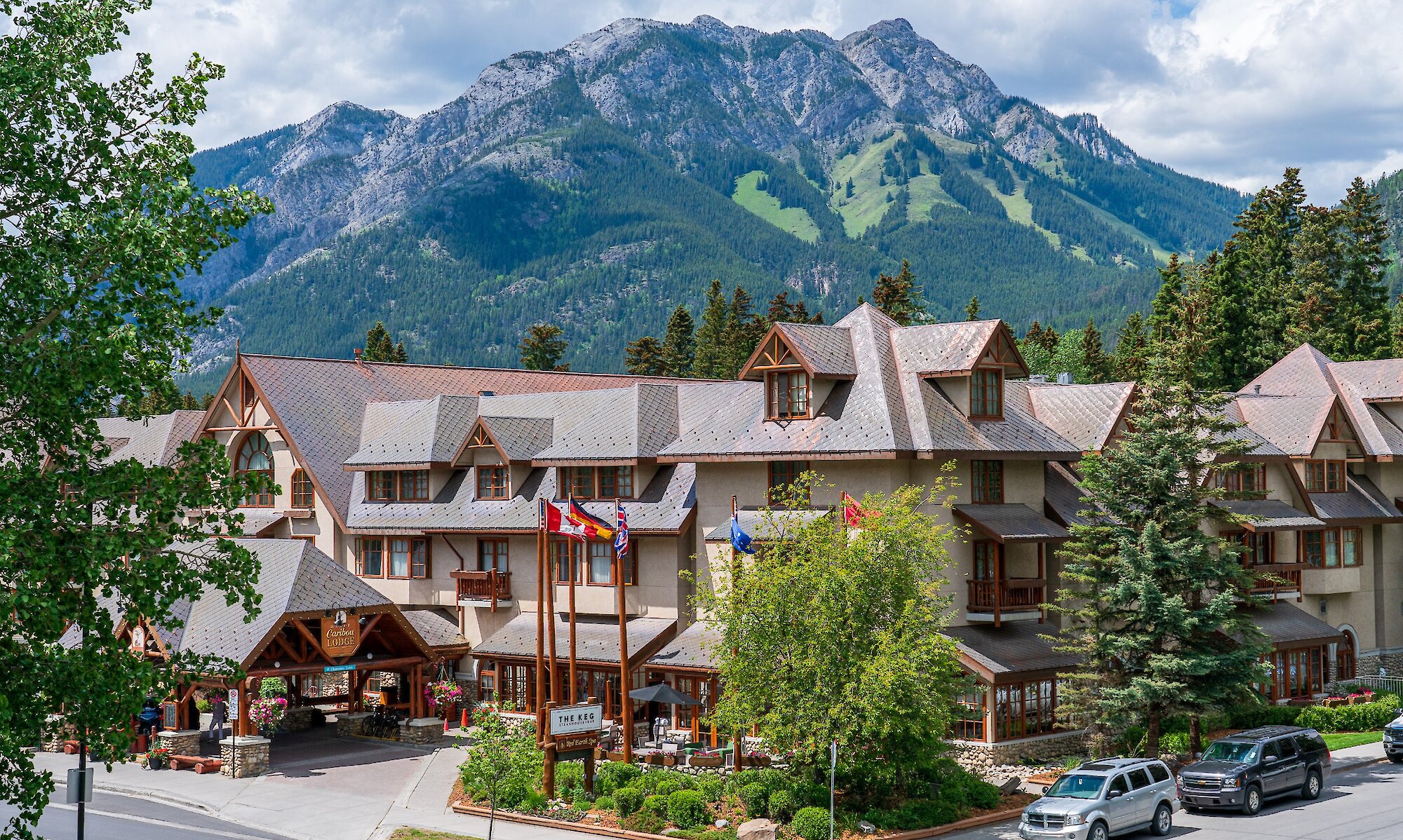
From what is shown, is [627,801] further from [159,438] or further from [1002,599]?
[159,438]

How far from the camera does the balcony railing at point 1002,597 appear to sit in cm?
4159

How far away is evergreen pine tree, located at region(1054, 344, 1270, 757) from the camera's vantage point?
37.6 meters

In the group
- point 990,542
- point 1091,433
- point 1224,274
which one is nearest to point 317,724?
point 990,542

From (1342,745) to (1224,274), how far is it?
4648 centimetres

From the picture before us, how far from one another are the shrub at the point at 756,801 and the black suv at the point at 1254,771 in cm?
1035

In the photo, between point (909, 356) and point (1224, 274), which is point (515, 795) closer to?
point (909, 356)

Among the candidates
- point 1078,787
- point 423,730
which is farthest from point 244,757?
point 1078,787

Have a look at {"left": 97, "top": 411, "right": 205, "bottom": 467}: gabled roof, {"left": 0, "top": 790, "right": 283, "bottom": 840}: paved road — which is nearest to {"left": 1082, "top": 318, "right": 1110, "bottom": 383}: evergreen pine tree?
{"left": 97, "top": 411, "right": 205, "bottom": 467}: gabled roof

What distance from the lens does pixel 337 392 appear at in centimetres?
6044

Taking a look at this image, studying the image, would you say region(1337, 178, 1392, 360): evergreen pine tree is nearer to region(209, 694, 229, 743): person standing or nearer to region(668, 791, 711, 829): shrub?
region(668, 791, 711, 829): shrub

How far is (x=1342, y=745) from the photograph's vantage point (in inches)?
1633

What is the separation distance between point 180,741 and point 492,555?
538 inches

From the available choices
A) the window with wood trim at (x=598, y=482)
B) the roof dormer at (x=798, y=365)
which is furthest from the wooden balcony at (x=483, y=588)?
the roof dormer at (x=798, y=365)

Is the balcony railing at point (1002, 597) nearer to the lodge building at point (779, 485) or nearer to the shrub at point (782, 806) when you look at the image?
the lodge building at point (779, 485)
